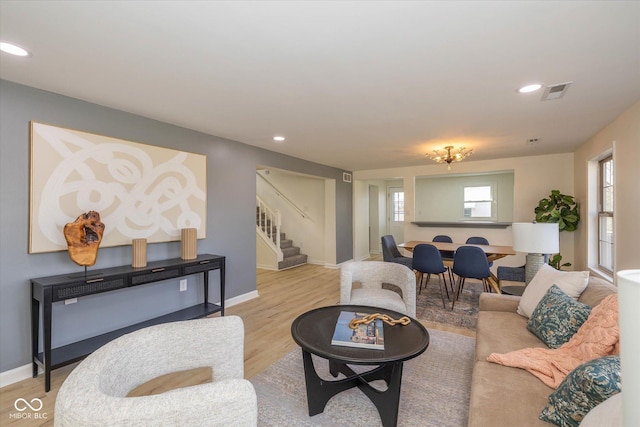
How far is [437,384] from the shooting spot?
220 centimetres

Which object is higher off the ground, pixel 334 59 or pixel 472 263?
pixel 334 59

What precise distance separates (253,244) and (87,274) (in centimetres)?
221

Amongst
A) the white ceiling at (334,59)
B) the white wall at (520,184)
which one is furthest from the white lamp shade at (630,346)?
the white wall at (520,184)

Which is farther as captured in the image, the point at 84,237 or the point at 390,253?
the point at 390,253

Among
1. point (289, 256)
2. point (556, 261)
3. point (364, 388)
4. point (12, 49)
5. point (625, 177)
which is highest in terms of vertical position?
point (12, 49)

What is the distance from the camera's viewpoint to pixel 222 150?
3979mm

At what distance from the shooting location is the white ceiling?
1.49m

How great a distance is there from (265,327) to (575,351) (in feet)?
8.83

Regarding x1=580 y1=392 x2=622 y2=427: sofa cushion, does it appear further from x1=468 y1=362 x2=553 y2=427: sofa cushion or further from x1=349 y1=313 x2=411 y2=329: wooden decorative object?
x1=349 y1=313 x2=411 y2=329: wooden decorative object

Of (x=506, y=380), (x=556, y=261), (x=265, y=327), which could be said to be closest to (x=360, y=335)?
(x=506, y=380)

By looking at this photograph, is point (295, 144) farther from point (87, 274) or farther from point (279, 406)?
point (279, 406)

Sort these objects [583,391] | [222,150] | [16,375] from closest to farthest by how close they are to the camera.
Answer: [583,391]
[16,375]
[222,150]

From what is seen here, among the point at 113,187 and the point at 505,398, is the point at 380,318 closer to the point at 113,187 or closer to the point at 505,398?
the point at 505,398

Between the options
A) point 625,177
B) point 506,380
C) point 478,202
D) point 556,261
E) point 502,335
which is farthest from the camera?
point 478,202
